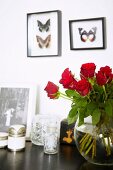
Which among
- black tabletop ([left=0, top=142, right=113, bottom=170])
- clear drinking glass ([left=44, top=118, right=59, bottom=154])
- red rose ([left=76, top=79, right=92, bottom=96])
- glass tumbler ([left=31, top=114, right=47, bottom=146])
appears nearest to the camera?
red rose ([left=76, top=79, right=92, bottom=96])

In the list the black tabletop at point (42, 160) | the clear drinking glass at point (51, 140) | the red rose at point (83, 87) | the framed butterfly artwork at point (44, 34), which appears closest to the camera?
the red rose at point (83, 87)

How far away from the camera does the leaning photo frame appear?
1.37m

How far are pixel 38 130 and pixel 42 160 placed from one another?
0.75 ft

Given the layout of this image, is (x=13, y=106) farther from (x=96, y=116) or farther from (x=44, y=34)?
(x=96, y=116)

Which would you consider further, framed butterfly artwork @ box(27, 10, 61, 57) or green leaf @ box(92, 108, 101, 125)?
framed butterfly artwork @ box(27, 10, 61, 57)

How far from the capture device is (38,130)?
4.23 feet

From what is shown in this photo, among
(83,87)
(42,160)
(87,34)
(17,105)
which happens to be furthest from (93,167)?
(87,34)

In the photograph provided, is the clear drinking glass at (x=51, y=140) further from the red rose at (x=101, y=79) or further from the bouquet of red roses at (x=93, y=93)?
the red rose at (x=101, y=79)

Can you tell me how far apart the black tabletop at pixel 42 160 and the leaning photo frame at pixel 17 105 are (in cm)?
19

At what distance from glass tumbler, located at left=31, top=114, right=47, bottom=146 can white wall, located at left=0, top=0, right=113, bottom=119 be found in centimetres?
14

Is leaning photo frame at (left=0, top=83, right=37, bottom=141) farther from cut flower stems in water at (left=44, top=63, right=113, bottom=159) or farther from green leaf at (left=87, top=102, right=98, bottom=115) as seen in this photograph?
green leaf at (left=87, top=102, right=98, bottom=115)

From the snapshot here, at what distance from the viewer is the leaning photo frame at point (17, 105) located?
1.37 m

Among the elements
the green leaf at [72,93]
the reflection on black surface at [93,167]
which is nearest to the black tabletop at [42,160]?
the reflection on black surface at [93,167]

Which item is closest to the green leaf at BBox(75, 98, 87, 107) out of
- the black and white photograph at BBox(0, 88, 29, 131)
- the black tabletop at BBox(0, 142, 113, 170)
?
the black tabletop at BBox(0, 142, 113, 170)
